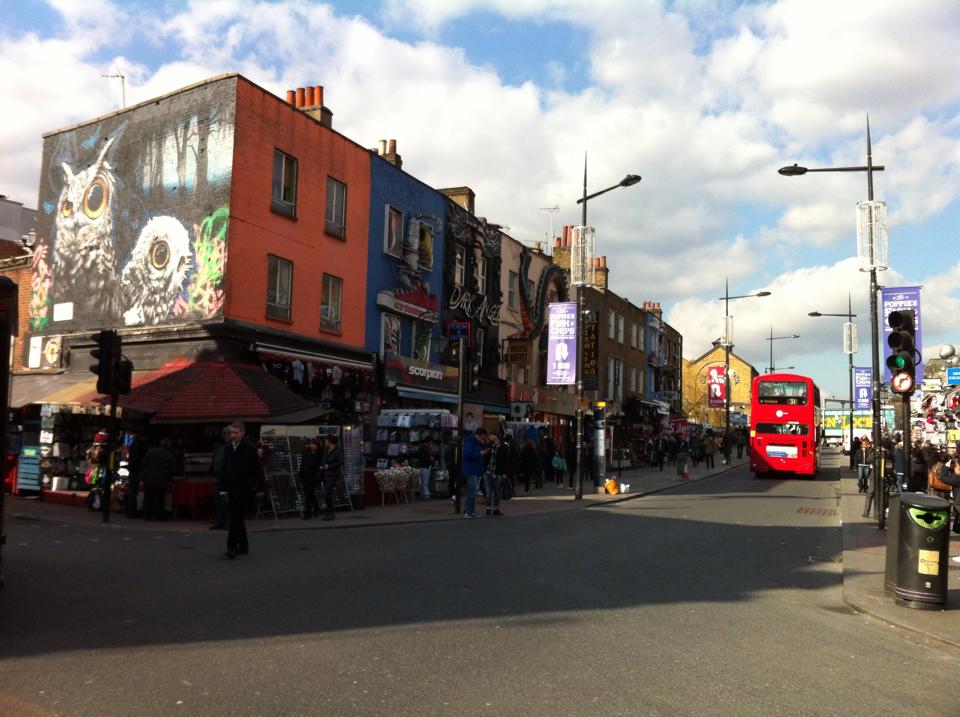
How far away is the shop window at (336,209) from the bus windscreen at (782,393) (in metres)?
19.6

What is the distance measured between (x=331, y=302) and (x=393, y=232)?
12.7 ft

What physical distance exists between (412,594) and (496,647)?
2.11 meters

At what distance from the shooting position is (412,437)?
2227cm

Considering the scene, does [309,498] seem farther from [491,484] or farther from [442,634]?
[442,634]

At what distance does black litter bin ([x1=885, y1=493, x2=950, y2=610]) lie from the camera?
27.0 ft

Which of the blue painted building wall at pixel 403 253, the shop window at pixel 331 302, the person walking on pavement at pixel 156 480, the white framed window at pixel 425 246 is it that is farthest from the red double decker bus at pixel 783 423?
the person walking on pavement at pixel 156 480

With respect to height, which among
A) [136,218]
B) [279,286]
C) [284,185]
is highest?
[284,185]

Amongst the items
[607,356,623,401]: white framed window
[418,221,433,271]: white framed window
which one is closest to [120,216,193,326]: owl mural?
[418,221,433,271]: white framed window

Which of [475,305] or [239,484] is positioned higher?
[475,305]

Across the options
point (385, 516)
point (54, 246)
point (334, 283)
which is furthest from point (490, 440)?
point (54, 246)

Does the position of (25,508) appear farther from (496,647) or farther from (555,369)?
(555,369)

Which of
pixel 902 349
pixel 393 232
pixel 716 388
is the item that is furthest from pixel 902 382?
pixel 716 388

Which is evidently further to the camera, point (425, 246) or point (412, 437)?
point (425, 246)

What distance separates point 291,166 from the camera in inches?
849
